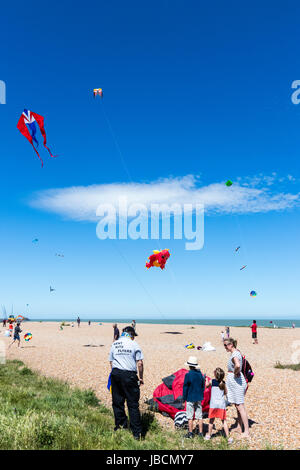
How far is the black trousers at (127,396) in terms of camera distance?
236 inches

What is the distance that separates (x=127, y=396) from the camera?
6027mm

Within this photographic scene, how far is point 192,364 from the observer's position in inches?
265

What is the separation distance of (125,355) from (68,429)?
4.90 ft

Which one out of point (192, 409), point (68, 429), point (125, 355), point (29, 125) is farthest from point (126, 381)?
point (29, 125)

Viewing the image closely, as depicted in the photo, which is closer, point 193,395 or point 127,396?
point 127,396

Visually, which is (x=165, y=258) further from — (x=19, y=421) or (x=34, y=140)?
(x=19, y=421)

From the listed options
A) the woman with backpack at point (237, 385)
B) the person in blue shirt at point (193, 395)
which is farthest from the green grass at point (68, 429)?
the woman with backpack at point (237, 385)

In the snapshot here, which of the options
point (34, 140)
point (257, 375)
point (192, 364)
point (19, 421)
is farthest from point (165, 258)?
point (19, 421)

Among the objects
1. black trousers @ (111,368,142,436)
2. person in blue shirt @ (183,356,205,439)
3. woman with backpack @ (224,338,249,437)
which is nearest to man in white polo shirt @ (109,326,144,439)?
black trousers @ (111,368,142,436)

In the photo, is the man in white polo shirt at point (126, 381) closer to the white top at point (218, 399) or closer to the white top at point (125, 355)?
the white top at point (125, 355)

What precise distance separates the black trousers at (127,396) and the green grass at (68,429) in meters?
0.21

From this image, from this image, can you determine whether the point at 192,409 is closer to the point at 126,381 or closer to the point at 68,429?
the point at 126,381

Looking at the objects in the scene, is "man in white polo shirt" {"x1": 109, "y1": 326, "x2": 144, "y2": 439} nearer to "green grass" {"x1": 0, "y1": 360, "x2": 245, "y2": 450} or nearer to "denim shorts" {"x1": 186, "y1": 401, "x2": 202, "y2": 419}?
"green grass" {"x1": 0, "y1": 360, "x2": 245, "y2": 450}
